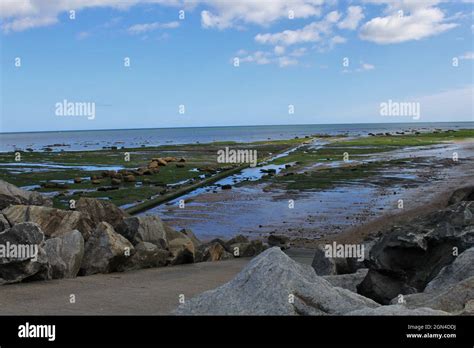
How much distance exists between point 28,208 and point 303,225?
12837 mm

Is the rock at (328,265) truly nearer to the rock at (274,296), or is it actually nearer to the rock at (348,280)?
the rock at (348,280)

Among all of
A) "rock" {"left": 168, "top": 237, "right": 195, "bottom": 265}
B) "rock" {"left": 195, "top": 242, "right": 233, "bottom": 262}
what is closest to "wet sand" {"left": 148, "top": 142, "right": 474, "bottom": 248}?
"rock" {"left": 195, "top": 242, "right": 233, "bottom": 262}

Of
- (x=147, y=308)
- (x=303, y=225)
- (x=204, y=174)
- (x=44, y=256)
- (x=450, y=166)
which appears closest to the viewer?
(x=147, y=308)

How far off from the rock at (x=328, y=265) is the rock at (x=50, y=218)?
6007mm

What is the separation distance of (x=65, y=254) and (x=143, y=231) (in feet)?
10.6

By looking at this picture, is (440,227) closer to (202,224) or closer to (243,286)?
(243,286)

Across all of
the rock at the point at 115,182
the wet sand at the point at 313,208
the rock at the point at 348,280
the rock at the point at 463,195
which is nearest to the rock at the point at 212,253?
the wet sand at the point at 313,208

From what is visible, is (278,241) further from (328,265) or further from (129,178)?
(129,178)

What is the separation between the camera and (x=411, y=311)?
5.60 metres

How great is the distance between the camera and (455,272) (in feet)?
25.0

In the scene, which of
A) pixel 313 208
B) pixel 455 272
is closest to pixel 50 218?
pixel 455 272

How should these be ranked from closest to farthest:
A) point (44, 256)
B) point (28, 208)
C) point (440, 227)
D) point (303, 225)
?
point (440, 227) < point (44, 256) < point (28, 208) < point (303, 225)
